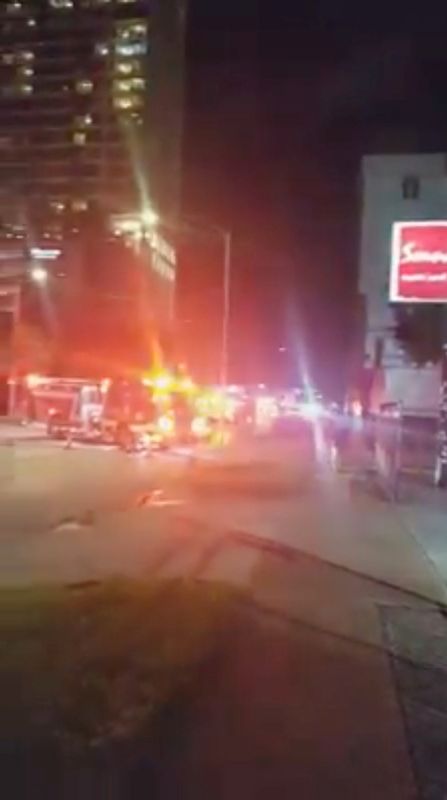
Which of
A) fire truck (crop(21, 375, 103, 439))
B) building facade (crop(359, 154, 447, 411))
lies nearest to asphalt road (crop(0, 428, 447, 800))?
fire truck (crop(21, 375, 103, 439))

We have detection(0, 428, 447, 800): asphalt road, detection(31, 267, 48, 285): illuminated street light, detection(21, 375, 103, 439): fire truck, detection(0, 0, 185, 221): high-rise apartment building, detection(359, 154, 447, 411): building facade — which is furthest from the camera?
detection(0, 0, 185, 221): high-rise apartment building

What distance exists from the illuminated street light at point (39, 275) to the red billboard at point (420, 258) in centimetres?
3494

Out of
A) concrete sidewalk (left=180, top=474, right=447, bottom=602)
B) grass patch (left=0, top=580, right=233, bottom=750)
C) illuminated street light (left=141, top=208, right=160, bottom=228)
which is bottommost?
concrete sidewalk (left=180, top=474, right=447, bottom=602)

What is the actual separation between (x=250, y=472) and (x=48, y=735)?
20.6m

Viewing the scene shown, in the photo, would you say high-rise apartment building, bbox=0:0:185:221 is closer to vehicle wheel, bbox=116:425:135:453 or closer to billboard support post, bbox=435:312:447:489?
vehicle wheel, bbox=116:425:135:453

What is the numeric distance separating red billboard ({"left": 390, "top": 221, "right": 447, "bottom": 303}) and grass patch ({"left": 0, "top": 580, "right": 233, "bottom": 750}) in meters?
26.9

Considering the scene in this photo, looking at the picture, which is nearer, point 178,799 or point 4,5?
point 178,799

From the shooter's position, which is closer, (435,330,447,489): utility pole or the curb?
the curb

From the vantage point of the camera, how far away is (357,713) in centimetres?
614

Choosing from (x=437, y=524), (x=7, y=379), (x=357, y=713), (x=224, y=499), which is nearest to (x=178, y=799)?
(x=357, y=713)

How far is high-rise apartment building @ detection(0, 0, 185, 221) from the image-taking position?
252 feet

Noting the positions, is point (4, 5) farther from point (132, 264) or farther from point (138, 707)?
point (138, 707)

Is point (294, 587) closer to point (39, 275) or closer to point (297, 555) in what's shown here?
point (297, 555)

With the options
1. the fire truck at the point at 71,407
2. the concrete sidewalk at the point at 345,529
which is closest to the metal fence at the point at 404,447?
the concrete sidewalk at the point at 345,529
